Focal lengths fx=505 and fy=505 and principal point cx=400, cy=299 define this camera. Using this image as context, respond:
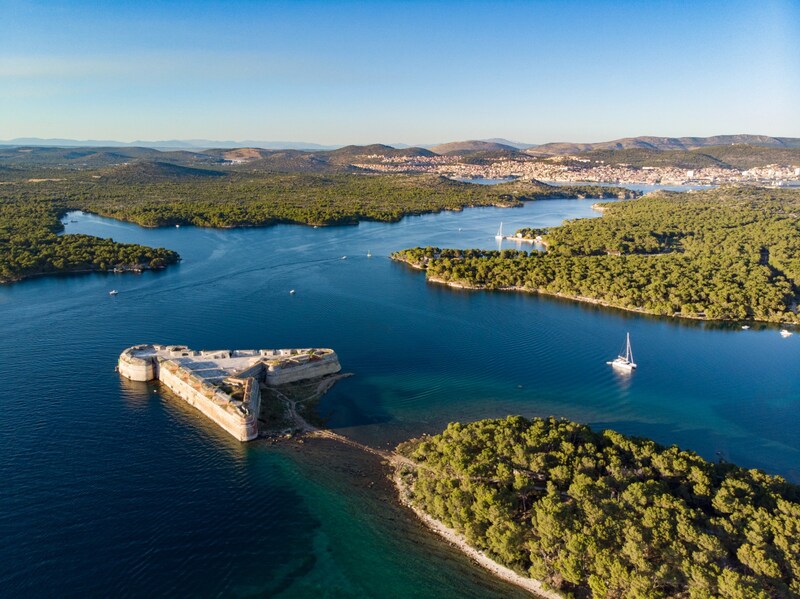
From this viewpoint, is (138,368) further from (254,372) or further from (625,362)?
(625,362)

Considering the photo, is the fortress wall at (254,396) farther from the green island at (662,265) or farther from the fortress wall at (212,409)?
the green island at (662,265)

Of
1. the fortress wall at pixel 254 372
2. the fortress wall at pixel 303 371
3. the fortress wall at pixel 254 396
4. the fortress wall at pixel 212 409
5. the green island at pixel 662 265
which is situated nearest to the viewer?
the fortress wall at pixel 212 409

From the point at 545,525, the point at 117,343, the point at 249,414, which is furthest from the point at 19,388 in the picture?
the point at 545,525

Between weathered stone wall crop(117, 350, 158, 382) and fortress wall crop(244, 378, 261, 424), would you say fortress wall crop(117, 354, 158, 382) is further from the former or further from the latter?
fortress wall crop(244, 378, 261, 424)

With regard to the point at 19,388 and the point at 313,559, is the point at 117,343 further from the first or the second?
the point at 313,559

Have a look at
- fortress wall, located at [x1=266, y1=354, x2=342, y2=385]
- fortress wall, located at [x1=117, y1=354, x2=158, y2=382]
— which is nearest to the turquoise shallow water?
fortress wall, located at [x1=117, y1=354, x2=158, y2=382]

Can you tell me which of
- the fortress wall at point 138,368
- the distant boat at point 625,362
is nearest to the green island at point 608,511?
the distant boat at point 625,362
